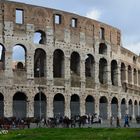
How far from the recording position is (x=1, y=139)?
2319cm

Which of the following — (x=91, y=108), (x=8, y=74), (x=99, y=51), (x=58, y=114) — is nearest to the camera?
(x=8, y=74)

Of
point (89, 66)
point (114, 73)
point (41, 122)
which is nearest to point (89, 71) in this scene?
point (89, 66)

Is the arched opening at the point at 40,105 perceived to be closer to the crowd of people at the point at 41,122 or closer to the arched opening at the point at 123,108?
the crowd of people at the point at 41,122

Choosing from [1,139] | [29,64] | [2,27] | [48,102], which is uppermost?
[2,27]

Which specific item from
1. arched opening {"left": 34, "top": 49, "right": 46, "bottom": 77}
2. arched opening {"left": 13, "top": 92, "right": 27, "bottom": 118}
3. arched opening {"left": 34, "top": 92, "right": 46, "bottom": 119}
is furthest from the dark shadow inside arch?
arched opening {"left": 13, "top": 92, "right": 27, "bottom": 118}

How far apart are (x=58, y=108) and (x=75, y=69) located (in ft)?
19.4

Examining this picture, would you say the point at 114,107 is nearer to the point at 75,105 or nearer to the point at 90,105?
the point at 90,105

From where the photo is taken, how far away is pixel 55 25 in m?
47.5

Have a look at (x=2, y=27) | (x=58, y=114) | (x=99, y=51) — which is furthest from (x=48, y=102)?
(x=99, y=51)

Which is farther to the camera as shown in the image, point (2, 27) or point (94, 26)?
A: point (94, 26)

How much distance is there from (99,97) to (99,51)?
6029 millimetres

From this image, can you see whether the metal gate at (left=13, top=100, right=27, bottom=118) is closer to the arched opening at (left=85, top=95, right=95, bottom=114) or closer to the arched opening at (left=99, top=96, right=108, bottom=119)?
the arched opening at (left=85, top=95, right=95, bottom=114)

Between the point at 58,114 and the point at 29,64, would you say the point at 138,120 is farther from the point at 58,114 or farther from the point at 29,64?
the point at 29,64

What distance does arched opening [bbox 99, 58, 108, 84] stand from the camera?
54.0m
